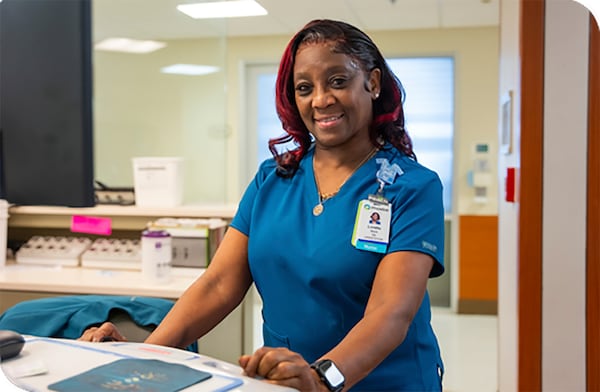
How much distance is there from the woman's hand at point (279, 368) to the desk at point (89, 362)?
1cm

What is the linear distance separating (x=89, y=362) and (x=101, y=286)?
1.18 m

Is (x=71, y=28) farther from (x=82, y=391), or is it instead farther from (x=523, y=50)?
(x=523, y=50)

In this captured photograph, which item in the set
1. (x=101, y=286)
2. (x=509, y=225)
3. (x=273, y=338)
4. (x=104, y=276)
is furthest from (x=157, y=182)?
(x=273, y=338)

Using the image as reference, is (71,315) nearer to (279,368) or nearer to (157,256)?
(157,256)

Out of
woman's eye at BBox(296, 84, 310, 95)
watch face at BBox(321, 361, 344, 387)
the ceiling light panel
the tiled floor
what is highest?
the ceiling light panel

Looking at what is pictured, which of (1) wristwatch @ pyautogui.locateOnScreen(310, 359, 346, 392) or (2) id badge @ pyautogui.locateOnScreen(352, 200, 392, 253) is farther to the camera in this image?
(2) id badge @ pyautogui.locateOnScreen(352, 200, 392, 253)

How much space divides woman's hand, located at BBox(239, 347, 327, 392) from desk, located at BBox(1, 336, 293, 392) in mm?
11

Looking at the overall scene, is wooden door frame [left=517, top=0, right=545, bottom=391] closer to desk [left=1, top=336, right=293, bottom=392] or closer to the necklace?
the necklace

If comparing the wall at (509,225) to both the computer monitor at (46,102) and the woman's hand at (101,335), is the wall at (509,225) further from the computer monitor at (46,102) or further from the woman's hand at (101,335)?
the computer monitor at (46,102)

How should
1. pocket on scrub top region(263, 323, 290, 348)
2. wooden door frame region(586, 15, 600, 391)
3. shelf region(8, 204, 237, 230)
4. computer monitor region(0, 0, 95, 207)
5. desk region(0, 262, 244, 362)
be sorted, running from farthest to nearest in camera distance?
shelf region(8, 204, 237, 230) → desk region(0, 262, 244, 362) → wooden door frame region(586, 15, 600, 391) → pocket on scrub top region(263, 323, 290, 348) → computer monitor region(0, 0, 95, 207)

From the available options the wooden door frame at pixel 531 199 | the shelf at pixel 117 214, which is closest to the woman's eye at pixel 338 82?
the wooden door frame at pixel 531 199

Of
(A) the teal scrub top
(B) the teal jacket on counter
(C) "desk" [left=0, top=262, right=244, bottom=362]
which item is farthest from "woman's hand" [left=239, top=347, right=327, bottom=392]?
(C) "desk" [left=0, top=262, right=244, bottom=362]

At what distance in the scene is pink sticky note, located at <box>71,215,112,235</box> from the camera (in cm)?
199

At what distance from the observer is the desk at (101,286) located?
167cm
